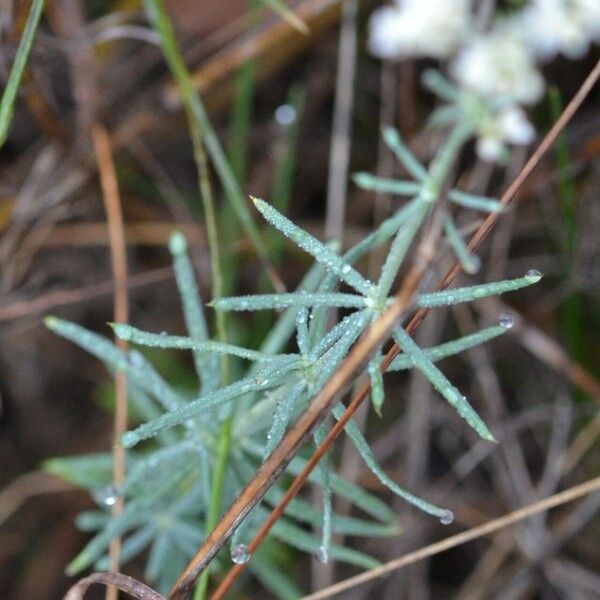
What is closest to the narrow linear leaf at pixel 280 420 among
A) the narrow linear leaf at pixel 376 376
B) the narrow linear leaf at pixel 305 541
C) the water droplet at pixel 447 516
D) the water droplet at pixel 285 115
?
the narrow linear leaf at pixel 376 376

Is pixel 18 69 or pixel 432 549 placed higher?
pixel 18 69

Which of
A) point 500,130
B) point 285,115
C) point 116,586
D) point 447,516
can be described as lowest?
point 116,586

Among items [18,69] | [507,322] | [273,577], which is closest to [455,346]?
[507,322]

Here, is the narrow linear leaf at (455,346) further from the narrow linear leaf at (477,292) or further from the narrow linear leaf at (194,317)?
the narrow linear leaf at (194,317)

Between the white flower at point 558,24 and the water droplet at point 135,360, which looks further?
the white flower at point 558,24

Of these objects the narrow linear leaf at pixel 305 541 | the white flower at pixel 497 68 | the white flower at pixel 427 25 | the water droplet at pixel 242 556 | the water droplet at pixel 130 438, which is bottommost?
the water droplet at pixel 242 556

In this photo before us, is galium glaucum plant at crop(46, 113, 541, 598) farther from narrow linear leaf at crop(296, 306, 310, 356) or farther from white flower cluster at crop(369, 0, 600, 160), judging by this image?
white flower cluster at crop(369, 0, 600, 160)

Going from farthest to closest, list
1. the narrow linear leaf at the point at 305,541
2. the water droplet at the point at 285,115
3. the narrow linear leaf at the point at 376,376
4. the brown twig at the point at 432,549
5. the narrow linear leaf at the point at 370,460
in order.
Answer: the water droplet at the point at 285,115, the narrow linear leaf at the point at 305,541, the brown twig at the point at 432,549, the narrow linear leaf at the point at 370,460, the narrow linear leaf at the point at 376,376

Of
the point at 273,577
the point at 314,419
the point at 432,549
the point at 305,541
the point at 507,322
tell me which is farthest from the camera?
the point at 273,577

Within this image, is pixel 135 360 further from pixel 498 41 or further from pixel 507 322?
pixel 498 41
